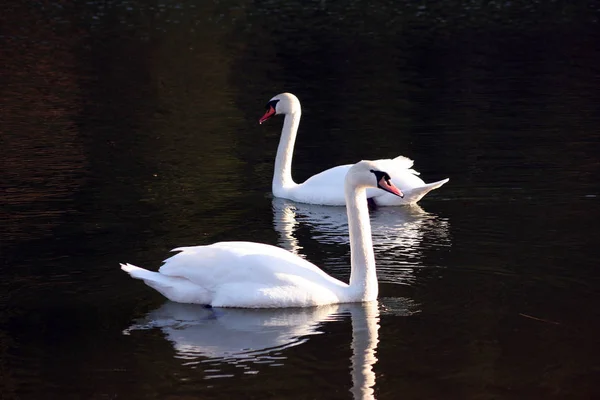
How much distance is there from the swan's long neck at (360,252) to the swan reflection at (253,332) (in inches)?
5.0

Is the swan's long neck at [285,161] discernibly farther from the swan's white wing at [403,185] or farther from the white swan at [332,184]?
the swan's white wing at [403,185]

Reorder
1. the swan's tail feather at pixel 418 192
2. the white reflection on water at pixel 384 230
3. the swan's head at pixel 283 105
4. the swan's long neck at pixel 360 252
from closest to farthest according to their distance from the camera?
the swan's long neck at pixel 360 252 → the white reflection on water at pixel 384 230 → the swan's tail feather at pixel 418 192 → the swan's head at pixel 283 105

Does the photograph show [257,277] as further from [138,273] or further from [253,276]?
[138,273]

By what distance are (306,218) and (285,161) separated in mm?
1647

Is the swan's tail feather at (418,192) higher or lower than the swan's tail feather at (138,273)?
higher

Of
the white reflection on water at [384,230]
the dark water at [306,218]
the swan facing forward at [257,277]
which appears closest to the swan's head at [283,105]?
the dark water at [306,218]

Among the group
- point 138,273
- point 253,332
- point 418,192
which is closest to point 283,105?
point 418,192

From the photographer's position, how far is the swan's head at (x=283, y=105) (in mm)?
Result: 16000

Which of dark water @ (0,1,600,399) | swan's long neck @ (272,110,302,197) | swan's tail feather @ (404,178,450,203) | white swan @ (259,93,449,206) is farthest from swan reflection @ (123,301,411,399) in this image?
swan's long neck @ (272,110,302,197)

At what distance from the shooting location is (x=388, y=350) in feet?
28.9

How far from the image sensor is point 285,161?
1538 cm

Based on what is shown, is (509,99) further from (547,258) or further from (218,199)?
(547,258)

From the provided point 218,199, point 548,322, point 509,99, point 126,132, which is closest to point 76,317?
point 548,322

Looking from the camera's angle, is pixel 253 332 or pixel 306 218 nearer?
pixel 253 332
